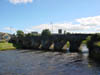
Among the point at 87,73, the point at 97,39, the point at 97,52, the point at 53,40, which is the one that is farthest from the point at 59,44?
the point at 87,73

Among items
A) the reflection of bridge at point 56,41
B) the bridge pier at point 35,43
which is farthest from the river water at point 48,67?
the bridge pier at point 35,43

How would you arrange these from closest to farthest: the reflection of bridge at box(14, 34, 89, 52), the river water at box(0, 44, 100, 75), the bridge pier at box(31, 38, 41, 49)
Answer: the river water at box(0, 44, 100, 75) → the reflection of bridge at box(14, 34, 89, 52) → the bridge pier at box(31, 38, 41, 49)

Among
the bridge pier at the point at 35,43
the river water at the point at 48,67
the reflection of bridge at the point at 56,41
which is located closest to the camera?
the river water at the point at 48,67

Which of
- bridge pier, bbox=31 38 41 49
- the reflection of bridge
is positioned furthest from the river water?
bridge pier, bbox=31 38 41 49

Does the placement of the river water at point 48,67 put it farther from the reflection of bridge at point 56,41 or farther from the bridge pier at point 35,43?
the bridge pier at point 35,43

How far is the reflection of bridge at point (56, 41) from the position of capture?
2834 inches

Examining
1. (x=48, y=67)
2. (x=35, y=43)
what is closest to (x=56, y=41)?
(x=35, y=43)

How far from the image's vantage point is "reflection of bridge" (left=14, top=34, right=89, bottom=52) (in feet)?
236

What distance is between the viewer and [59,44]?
8088 centimetres

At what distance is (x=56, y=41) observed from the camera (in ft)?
266

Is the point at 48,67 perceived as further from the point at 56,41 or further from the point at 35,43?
the point at 35,43

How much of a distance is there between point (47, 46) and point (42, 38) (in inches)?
289

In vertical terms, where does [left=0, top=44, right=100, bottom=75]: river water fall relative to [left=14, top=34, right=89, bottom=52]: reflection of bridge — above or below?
below

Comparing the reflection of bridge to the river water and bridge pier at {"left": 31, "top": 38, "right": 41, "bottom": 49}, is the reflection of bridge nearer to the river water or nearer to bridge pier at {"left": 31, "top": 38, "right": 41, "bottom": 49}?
bridge pier at {"left": 31, "top": 38, "right": 41, "bottom": 49}
